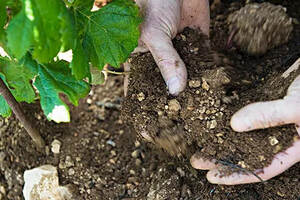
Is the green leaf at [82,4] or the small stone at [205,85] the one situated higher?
the green leaf at [82,4]

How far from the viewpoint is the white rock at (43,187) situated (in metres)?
2.20

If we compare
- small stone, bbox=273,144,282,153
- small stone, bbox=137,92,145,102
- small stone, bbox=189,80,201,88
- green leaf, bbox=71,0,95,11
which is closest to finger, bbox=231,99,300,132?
small stone, bbox=273,144,282,153

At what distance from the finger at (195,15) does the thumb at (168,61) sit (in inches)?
10.9

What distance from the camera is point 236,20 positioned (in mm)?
2492

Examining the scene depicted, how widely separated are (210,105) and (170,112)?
0.63 ft

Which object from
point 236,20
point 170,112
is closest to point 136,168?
point 170,112

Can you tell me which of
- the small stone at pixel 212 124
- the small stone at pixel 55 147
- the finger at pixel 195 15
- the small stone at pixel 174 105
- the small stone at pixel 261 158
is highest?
the finger at pixel 195 15

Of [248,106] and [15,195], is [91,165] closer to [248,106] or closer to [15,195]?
[15,195]

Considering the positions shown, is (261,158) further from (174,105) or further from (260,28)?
(260,28)

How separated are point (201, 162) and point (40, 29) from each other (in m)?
1.09

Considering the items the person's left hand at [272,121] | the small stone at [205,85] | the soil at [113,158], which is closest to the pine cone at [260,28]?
the soil at [113,158]

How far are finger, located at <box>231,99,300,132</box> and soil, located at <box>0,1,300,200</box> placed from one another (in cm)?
16

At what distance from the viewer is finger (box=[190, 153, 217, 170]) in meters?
2.01

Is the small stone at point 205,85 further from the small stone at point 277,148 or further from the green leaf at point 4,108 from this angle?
the green leaf at point 4,108
